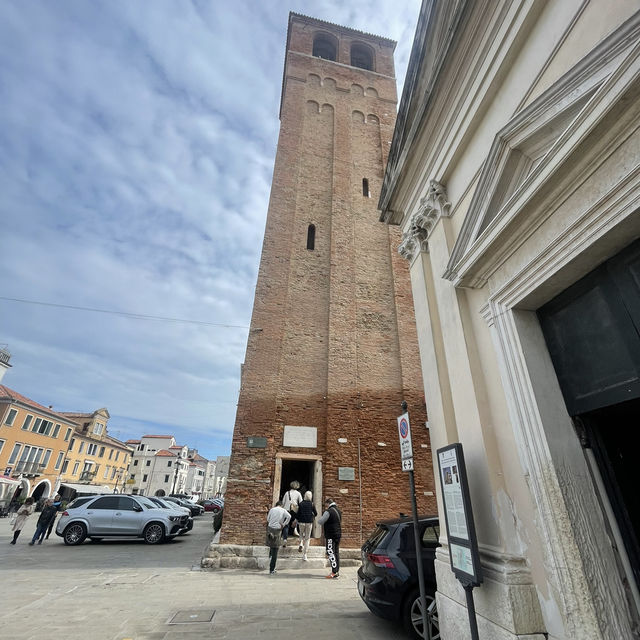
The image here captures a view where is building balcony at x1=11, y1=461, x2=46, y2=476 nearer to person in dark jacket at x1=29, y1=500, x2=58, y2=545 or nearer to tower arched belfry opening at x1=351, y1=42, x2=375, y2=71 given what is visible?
person in dark jacket at x1=29, y1=500, x2=58, y2=545

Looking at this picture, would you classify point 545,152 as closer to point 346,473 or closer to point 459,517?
point 459,517

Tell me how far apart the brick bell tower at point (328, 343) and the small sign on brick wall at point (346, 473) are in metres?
0.03

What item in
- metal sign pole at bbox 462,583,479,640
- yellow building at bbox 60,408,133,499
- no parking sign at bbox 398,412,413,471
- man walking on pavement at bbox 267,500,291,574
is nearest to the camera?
metal sign pole at bbox 462,583,479,640

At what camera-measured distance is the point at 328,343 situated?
40.1 feet

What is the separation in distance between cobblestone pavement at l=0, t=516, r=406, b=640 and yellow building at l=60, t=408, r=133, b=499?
1351 inches

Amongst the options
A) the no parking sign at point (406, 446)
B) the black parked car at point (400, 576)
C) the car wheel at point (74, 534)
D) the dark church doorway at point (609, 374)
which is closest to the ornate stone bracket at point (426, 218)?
the dark church doorway at point (609, 374)

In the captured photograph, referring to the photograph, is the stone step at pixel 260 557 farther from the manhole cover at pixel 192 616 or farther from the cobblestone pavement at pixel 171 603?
the manhole cover at pixel 192 616

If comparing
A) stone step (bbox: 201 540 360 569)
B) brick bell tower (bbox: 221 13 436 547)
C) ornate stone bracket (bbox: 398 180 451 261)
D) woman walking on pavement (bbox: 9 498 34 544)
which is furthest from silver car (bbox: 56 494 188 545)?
ornate stone bracket (bbox: 398 180 451 261)

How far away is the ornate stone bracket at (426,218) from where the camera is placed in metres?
4.88

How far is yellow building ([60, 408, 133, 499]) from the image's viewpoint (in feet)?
133

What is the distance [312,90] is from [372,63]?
602cm

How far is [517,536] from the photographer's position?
3.06 m

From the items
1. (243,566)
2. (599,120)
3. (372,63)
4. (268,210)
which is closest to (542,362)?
(599,120)

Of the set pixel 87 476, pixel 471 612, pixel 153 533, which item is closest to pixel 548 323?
pixel 471 612
